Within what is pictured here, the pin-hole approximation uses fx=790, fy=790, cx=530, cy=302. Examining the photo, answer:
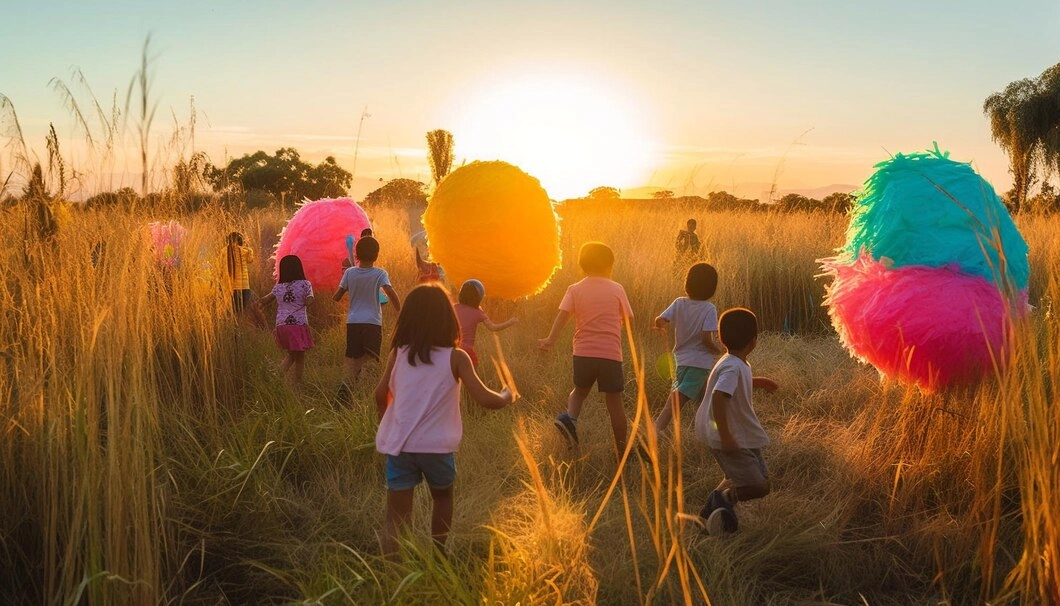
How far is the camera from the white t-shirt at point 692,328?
15.4 feet

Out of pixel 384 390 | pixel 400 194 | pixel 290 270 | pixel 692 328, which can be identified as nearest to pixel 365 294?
pixel 290 270

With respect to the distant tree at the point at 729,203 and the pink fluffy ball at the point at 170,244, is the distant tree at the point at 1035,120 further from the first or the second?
the pink fluffy ball at the point at 170,244

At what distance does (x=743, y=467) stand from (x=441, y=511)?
4.54 ft

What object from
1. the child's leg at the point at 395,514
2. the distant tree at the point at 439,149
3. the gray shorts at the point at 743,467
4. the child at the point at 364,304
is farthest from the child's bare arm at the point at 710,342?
the distant tree at the point at 439,149

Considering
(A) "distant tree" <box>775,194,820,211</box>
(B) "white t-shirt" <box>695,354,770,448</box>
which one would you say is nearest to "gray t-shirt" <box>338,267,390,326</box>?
(B) "white t-shirt" <box>695,354,770,448</box>

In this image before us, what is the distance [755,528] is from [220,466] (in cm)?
244

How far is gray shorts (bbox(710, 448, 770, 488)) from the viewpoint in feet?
11.8

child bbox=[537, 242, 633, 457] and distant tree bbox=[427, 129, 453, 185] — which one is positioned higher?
distant tree bbox=[427, 129, 453, 185]

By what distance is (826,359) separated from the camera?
6.95m

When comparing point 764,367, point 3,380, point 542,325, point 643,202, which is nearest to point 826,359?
point 764,367

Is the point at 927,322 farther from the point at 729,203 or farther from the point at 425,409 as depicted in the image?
the point at 729,203

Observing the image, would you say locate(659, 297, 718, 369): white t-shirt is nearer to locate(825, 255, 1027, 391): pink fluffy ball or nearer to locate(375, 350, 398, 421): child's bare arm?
locate(825, 255, 1027, 391): pink fluffy ball

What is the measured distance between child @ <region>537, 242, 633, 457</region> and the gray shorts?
1237 millimetres

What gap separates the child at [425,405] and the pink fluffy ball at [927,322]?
2283 mm
